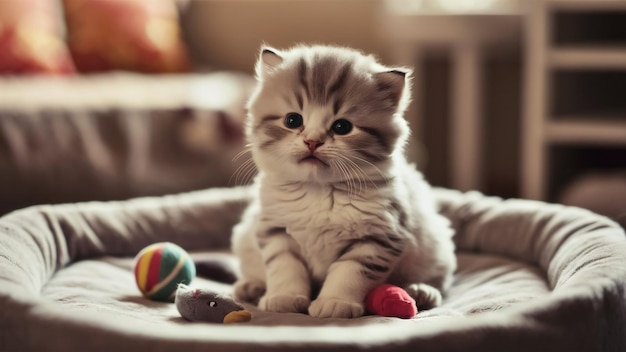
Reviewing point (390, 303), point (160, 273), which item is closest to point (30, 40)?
point (160, 273)

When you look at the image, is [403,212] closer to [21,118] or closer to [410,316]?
[410,316]

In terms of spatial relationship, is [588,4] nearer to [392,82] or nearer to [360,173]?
[392,82]

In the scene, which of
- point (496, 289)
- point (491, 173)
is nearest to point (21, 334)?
point (496, 289)

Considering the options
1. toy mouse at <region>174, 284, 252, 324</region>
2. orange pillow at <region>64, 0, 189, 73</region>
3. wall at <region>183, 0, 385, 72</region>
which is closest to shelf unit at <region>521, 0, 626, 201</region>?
wall at <region>183, 0, 385, 72</region>

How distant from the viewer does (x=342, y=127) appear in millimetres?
1391

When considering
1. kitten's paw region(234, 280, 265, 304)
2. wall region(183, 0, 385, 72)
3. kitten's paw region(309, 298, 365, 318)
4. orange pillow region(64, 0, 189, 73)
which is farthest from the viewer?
wall region(183, 0, 385, 72)

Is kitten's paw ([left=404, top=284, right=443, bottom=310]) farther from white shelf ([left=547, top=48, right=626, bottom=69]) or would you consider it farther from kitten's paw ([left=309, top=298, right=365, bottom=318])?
white shelf ([left=547, top=48, right=626, bottom=69])

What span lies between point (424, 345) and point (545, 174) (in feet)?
6.22

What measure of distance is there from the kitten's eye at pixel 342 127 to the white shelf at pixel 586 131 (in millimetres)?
1528

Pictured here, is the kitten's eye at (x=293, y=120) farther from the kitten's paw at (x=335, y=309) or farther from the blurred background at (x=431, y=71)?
the blurred background at (x=431, y=71)

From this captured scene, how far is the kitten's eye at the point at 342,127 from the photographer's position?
1386mm

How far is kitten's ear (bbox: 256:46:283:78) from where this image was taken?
1484mm

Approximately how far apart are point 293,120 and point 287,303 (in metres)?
0.33

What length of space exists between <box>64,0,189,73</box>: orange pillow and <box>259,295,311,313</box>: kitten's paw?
215 centimetres
